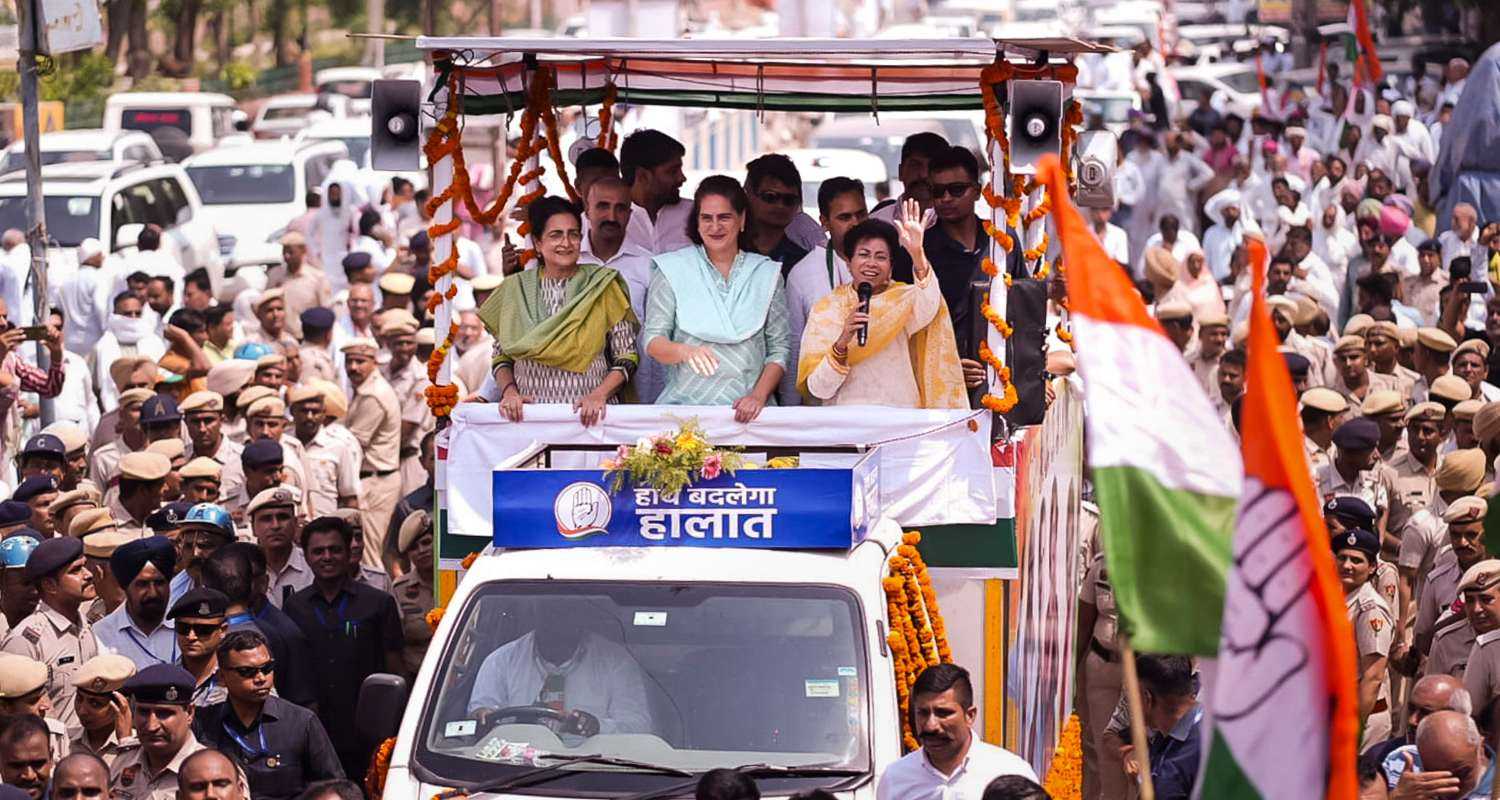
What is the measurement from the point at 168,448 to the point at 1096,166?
5.03 metres

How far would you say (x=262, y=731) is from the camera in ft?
28.4

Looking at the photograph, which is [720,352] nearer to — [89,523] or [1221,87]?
[89,523]

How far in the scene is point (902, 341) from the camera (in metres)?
8.72

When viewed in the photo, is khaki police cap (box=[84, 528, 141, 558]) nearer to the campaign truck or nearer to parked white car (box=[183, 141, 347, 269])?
the campaign truck

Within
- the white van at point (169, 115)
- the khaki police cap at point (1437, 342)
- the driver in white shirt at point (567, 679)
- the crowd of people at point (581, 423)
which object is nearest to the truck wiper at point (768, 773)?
the crowd of people at point (581, 423)

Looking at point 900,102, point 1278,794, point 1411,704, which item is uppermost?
point 900,102

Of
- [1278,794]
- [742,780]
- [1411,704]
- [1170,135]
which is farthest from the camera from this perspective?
[1170,135]

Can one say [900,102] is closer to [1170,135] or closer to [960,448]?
[960,448]

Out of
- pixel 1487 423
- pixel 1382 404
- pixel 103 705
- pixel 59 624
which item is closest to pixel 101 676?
pixel 103 705

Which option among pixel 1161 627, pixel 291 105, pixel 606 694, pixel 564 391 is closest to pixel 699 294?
pixel 564 391

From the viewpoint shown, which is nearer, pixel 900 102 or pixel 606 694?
pixel 606 694

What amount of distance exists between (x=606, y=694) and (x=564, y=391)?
6.68 feet

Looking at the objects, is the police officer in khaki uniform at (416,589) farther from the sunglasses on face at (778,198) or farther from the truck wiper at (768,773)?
the truck wiper at (768,773)

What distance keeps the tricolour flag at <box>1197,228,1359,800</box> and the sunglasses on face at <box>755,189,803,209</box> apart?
209 inches
